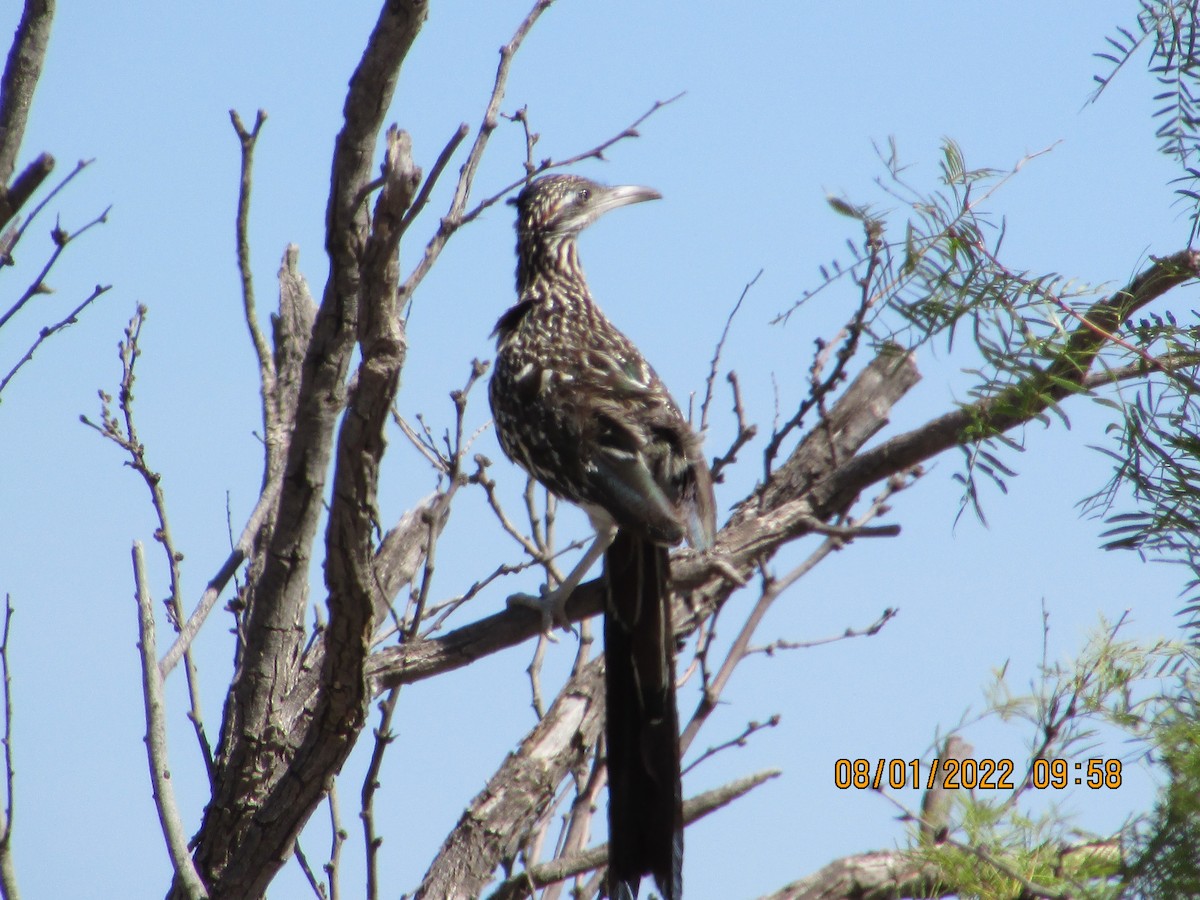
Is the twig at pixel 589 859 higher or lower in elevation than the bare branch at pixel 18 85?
lower

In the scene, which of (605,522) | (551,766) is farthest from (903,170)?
(551,766)

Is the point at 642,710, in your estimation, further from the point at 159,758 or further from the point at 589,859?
the point at 159,758

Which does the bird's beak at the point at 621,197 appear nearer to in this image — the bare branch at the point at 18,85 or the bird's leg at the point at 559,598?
the bird's leg at the point at 559,598

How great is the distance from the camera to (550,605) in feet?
14.0

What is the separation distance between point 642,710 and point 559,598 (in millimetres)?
462

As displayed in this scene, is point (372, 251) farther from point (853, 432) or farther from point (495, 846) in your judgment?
point (853, 432)

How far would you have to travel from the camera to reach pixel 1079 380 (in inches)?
87.0

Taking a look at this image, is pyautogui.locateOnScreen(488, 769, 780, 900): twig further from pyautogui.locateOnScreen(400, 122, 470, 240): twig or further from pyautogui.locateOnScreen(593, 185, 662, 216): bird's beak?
pyautogui.locateOnScreen(593, 185, 662, 216): bird's beak

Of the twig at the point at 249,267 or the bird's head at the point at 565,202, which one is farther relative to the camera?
the bird's head at the point at 565,202

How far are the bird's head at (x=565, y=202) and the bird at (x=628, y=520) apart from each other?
4.51 ft

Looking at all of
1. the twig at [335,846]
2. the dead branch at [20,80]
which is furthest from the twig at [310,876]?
the dead branch at [20,80]

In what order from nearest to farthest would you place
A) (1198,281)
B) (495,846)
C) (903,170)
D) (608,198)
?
(1198,281)
(903,170)
(495,846)
(608,198)

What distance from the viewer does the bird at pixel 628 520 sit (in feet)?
13.2

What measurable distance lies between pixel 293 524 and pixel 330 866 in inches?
62.1
